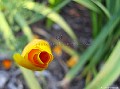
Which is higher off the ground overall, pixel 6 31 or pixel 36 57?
pixel 36 57

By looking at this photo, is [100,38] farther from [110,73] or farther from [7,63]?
[7,63]

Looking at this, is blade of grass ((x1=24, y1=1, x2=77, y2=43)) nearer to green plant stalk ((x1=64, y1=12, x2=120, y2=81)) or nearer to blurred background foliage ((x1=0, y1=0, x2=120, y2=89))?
blurred background foliage ((x1=0, y1=0, x2=120, y2=89))

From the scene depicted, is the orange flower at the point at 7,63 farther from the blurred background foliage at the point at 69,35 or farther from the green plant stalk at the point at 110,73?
the green plant stalk at the point at 110,73

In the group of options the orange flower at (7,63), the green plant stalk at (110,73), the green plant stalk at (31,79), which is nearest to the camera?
the green plant stalk at (110,73)

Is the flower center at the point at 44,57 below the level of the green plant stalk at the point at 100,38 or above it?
above

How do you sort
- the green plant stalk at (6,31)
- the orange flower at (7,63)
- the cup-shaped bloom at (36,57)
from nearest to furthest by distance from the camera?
the cup-shaped bloom at (36,57) < the green plant stalk at (6,31) < the orange flower at (7,63)

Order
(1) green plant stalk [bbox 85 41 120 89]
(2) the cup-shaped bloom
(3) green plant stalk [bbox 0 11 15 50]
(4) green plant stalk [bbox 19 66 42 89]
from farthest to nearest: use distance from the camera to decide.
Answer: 1. (3) green plant stalk [bbox 0 11 15 50]
2. (4) green plant stalk [bbox 19 66 42 89]
3. (1) green plant stalk [bbox 85 41 120 89]
4. (2) the cup-shaped bloom

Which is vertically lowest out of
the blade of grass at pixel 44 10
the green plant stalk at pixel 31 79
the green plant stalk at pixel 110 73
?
the green plant stalk at pixel 31 79

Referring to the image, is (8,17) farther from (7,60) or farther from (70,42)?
(70,42)

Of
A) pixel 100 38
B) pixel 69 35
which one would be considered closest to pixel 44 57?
pixel 100 38

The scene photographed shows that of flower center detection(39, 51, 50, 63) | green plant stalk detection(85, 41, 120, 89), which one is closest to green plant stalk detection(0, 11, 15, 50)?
green plant stalk detection(85, 41, 120, 89)

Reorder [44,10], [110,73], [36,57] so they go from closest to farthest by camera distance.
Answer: [36,57]
[110,73]
[44,10]

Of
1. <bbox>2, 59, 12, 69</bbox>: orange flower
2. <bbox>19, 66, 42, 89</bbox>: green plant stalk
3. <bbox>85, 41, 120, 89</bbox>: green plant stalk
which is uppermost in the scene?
<bbox>85, 41, 120, 89</bbox>: green plant stalk

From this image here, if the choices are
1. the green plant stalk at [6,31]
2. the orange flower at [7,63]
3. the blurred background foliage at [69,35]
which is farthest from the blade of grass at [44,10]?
the orange flower at [7,63]
